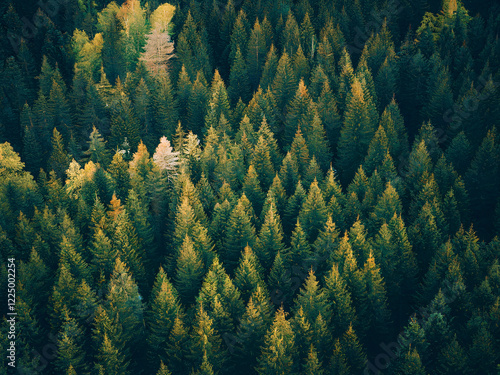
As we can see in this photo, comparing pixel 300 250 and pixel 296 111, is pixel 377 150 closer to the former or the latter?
pixel 296 111

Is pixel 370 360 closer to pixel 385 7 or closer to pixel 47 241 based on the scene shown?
pixel 47 241

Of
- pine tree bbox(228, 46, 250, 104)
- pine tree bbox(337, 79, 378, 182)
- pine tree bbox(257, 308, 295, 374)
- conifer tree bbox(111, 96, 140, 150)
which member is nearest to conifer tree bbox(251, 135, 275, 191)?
pine tree bbox(337, 79, 378, 182)

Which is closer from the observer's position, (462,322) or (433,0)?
(462,322)

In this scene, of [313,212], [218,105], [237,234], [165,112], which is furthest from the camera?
[165,112]

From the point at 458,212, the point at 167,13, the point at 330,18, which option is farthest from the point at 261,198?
the point at 330,18

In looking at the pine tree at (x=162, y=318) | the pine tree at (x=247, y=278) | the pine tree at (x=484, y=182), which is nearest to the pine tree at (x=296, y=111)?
the pine tree at (x=484, y=182)

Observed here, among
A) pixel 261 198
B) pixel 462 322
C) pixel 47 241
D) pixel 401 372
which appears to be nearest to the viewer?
pixel 401 372

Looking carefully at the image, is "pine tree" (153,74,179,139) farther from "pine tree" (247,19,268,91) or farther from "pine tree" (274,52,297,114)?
"pine tree" (247,19,268,91)

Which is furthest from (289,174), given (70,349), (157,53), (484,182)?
(157,53)
